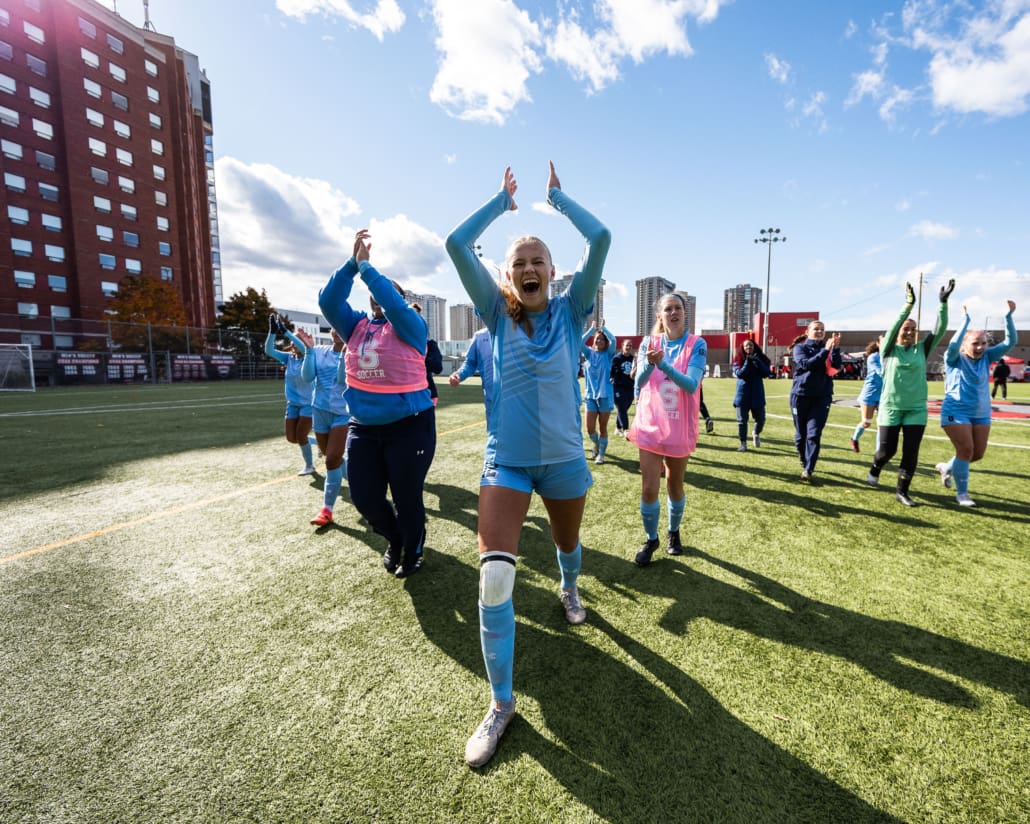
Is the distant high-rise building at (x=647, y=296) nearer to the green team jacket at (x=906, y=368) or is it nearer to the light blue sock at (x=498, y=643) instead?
the green team jacket at (x=906, y=368)

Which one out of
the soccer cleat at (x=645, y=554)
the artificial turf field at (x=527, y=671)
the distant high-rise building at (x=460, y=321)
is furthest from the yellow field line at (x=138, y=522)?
the distant high-rise building at (x=460, y=321)

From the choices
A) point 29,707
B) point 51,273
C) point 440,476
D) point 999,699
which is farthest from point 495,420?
point 51,273

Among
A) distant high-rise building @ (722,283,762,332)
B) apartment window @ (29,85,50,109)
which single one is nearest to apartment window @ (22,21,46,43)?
apartment window @ (29,85,50,109)

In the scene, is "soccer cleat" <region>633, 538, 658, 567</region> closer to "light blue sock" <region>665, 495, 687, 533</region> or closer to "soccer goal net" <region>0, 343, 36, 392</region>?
"light blue sock" <region>665, 495, 687, 533</region>

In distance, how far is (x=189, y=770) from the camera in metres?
1.89

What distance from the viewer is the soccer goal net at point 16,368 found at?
2170 centimetres

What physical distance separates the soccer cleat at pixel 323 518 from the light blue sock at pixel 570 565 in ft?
9.53

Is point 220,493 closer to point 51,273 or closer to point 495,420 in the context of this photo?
point 495,420

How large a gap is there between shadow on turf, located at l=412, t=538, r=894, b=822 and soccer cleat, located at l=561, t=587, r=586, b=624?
12 cm

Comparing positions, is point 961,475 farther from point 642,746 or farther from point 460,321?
point 460,321

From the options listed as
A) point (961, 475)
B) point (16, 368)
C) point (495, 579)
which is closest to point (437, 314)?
point (16, 368)

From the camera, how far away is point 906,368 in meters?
5.34

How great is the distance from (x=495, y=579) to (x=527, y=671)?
2.84 ft

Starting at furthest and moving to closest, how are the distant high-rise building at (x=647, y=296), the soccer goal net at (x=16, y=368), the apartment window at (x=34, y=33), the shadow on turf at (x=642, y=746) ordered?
the distant high-rise building at (x=647, y=296) < the apartment window at (x=34, y=33) < the soccer goal net at (x=16, y=368) < the shadow on turf at (x=642, y=746)
